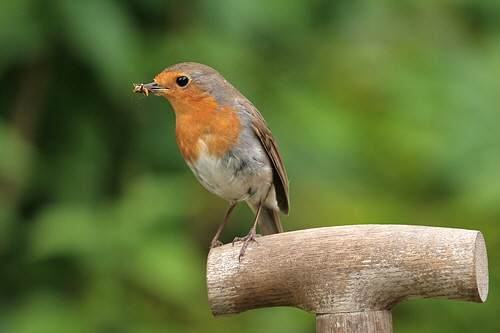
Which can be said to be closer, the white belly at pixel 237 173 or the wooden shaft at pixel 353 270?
the wooden shaft at pixel 353 270

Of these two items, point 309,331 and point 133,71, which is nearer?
point 133,71

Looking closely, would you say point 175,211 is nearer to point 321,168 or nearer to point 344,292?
point 321,168

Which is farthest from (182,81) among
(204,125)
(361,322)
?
(361,322)

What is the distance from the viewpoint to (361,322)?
236 cm

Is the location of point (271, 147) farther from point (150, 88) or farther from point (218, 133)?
point (150, 88)

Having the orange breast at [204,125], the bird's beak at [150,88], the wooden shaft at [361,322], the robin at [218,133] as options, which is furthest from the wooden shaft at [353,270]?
the bird's beak at [150,88]

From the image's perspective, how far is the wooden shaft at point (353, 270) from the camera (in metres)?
2.22

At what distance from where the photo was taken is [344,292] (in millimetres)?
2371

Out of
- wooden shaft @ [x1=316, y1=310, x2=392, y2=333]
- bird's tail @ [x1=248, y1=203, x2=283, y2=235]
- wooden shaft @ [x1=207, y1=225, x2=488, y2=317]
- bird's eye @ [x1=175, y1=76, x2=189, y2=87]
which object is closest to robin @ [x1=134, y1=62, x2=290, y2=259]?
bird's eye @ [x1=175, y1=76, x2=189, y2=87]

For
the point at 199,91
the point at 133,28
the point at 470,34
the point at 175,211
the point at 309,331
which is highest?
the point at 470,34

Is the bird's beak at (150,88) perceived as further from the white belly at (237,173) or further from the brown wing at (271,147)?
the brown wing at (271,147)

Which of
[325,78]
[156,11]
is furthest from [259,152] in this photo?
[325,78]

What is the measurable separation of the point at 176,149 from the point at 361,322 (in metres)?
1.99

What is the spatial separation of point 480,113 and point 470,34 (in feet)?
3.75
